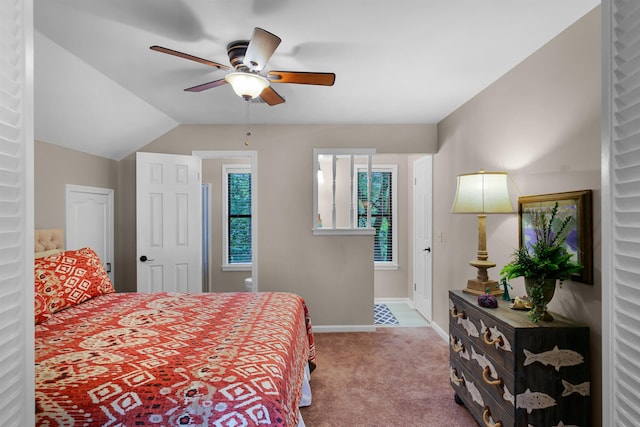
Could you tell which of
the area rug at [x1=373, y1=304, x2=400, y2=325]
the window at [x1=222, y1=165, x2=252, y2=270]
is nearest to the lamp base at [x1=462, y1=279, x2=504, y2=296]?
the area rug at [x1=373, y1=304, x2=400, y2=325]

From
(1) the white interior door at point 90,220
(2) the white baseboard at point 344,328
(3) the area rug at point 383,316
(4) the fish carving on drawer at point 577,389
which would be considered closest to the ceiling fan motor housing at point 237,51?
(1) the white interior door at point 90,220

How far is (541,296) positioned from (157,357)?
1951 millimetres

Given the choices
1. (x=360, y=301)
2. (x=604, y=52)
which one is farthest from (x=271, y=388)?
(x=360, y=301)

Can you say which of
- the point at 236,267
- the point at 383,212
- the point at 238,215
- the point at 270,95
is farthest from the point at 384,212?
→ the point at 270,95

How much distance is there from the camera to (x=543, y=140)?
214 cm

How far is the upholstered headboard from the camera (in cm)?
269

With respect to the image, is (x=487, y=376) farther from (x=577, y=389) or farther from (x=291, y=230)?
(x=291, y=230)

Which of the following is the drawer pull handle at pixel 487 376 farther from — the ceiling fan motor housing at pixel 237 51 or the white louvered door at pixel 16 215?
the ceiling fan motor housing at pixel 237 51

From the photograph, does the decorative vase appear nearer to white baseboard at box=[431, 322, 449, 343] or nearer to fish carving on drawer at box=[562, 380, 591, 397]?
fish carving on drawer at box=[562, 380, 591, 397]

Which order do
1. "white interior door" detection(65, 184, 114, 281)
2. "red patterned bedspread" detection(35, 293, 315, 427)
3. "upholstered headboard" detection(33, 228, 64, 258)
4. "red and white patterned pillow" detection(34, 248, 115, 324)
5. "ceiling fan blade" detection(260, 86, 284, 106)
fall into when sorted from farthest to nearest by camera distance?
1. "white interior door" detection(65, 184, 114, 281)
2. "upholstered headboard" detection(33, 228, 64, 258)
3. "ceiling fan blade" detection(260, 86, 284, 106)
4. "red and white patterned pillow" detection(34, 248, 115, 324)
5. "red patterned bedspread" detection(35, 293, 315, 427)

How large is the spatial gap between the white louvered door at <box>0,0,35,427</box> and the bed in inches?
21.0

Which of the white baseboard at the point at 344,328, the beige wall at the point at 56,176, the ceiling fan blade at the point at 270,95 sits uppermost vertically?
the ceiling fan blade at the point at 270,95

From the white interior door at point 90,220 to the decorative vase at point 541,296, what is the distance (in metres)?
3.80

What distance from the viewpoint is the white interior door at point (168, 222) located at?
3.73 meters
